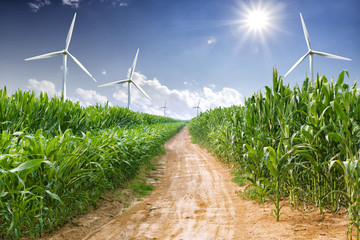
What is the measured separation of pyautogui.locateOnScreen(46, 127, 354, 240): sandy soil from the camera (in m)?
3.00

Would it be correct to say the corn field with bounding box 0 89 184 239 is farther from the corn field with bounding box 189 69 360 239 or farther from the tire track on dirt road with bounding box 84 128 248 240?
the corn field with bounding box 189 69 360 239

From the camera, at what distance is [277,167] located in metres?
3.55

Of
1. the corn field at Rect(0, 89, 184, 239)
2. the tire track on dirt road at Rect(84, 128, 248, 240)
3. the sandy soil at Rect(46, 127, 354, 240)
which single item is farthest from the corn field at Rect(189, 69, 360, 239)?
the corn field at Rect(0, 89, 184, 239)

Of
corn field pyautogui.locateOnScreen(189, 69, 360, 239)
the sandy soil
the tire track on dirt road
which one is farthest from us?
the tire track on dirt road

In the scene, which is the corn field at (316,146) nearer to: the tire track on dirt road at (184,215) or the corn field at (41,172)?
the tire track on dirt road at (184,215)

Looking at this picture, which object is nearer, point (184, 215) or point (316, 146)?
point (316, 146)

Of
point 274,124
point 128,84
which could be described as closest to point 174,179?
point 274,124

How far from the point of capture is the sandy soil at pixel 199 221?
2998 mm

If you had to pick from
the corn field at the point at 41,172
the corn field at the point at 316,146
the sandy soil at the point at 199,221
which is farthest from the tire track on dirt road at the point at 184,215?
the corn field at the point at 316,146

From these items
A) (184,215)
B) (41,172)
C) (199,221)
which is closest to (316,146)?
(199,221)

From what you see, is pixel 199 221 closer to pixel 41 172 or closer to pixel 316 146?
pixel 316 146

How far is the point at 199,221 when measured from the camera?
3586 millimetres

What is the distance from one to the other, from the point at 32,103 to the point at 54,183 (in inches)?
147

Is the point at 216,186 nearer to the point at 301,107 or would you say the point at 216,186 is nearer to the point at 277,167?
the point at 277,167
